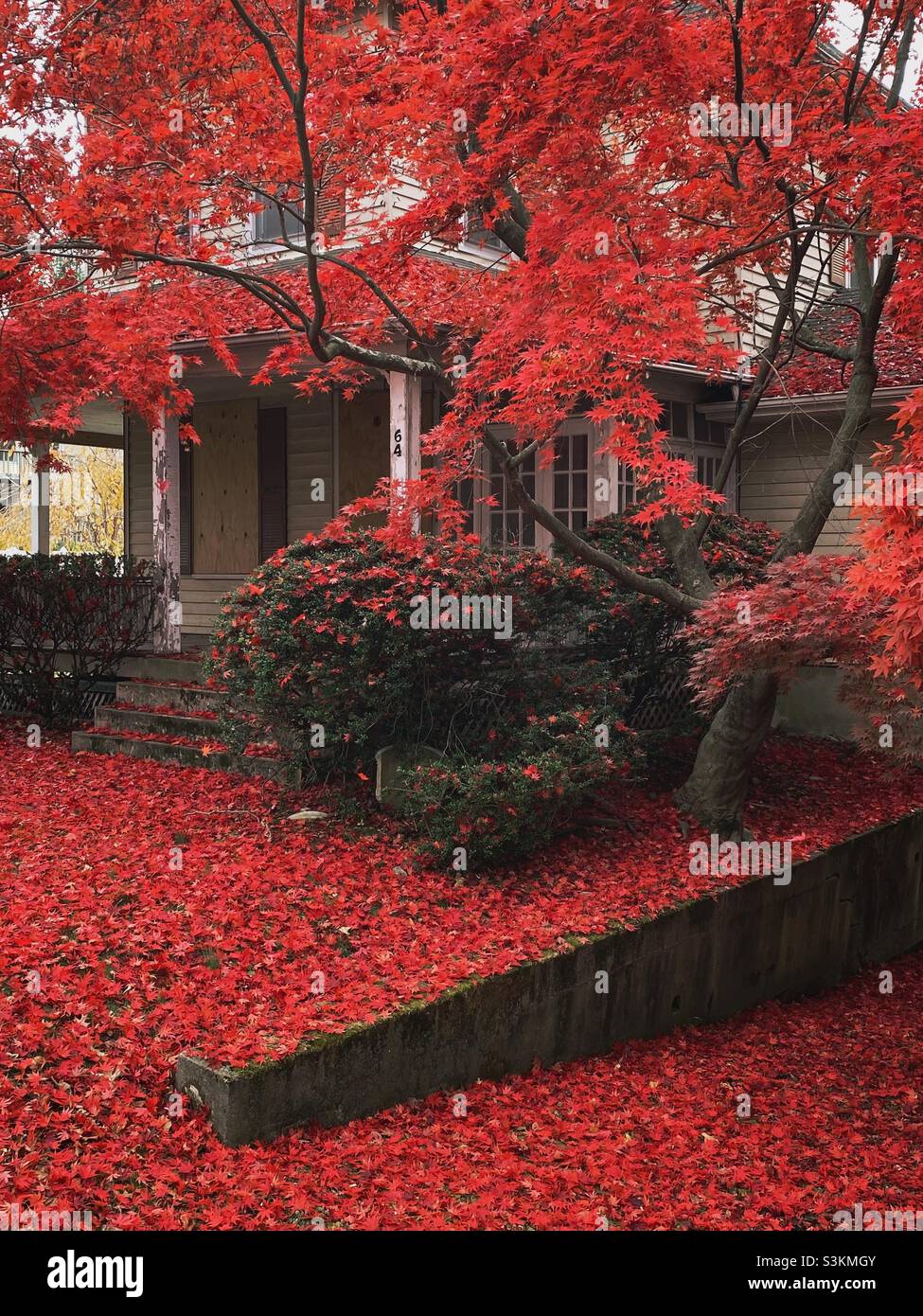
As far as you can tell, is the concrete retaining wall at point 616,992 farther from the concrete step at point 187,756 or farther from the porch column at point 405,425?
the porch column at point 405,425

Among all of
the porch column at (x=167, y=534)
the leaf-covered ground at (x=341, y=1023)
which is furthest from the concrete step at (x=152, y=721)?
the leaf-covered ground at (x=341, y=1023)

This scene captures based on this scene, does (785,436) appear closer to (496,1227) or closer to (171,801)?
(171,801)

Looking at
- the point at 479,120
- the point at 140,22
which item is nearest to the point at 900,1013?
the point at 479,120

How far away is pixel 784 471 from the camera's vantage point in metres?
14.9

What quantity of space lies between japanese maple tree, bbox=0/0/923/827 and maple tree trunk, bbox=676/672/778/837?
0.02m

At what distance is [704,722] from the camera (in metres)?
10.6

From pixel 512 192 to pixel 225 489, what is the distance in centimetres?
755

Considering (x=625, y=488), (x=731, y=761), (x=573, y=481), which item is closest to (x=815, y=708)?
(x=625, y=488)

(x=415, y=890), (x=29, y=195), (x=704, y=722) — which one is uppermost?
(x=29, y=195)

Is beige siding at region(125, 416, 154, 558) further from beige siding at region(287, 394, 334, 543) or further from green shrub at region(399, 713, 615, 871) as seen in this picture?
green shrub at region(399, 713, 615, 871)

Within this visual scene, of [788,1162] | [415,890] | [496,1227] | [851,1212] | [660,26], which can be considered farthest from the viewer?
[415,890]

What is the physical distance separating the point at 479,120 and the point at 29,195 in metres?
4.34

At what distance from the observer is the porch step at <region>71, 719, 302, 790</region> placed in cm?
954

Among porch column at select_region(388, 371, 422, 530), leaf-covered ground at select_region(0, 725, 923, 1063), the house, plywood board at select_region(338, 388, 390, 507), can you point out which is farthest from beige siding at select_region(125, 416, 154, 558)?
leaf-covered ground at select_region(0, 725, 923, 1063)
